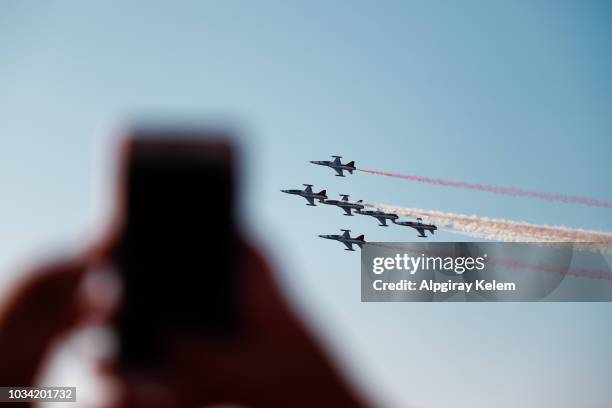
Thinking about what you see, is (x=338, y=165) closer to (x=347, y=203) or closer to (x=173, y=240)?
(x=347, y=203)

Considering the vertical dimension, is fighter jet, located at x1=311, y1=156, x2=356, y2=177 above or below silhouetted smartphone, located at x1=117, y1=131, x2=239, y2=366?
above

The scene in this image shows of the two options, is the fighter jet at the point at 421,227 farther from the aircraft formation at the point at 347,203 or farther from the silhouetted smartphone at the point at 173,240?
the silhouetted smartphone at the point at 173,240

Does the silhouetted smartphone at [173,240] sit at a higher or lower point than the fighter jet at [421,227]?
lower

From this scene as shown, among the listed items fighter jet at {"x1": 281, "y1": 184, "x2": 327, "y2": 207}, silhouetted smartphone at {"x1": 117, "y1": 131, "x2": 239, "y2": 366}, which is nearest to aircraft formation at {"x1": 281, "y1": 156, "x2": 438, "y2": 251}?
fighter jet at {"x1": 281, "y1": 184, "x2": 327, "y2": 207}

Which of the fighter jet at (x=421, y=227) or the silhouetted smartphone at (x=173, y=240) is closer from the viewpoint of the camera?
the silhouetted smartphone at (x=173, y=240)

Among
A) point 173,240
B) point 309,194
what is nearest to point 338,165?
point 309,194

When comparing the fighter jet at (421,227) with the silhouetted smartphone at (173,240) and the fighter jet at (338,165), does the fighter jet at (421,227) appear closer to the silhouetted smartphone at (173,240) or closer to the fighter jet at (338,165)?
the fighter jet at (338,165)

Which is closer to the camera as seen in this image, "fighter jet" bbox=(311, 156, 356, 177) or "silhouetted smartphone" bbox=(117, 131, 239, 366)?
"silhouetted smartphone" bbox=(117, 131, 239, 366)

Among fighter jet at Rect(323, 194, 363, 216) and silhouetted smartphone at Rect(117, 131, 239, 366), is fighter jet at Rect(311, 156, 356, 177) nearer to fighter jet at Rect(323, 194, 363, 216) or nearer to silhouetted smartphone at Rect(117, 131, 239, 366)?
fighter jet at Rect(323, 194, 363, 216)

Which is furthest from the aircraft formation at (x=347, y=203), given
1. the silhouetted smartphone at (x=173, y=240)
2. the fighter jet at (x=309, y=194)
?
the silhouetted smartphone at (x=173, y=240)
